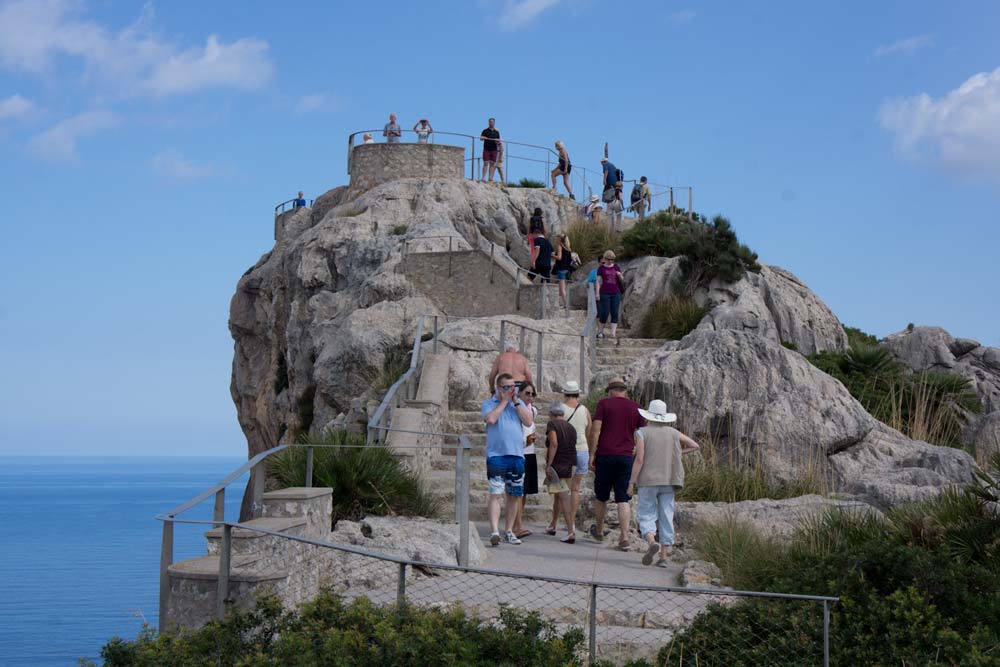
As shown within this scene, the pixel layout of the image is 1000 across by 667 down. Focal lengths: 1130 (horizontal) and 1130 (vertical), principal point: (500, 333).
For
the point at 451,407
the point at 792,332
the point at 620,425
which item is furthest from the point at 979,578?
the point at 792,332

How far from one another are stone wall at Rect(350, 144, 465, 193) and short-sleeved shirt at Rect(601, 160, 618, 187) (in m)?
4.63

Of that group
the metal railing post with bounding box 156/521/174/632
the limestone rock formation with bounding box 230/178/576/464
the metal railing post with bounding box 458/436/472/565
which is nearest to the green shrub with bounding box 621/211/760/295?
the limestone rock formation with bounding box 230/178/576/464

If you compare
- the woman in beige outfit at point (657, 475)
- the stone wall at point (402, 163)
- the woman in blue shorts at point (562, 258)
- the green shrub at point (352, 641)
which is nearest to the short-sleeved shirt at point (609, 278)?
the woman in blue shorts at point (562, 258)

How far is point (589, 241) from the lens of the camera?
95.1ft

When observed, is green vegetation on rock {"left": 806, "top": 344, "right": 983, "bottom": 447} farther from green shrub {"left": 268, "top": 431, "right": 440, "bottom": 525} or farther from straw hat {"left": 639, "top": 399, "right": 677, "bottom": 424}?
green shrub {"left": 268, "top": 431, "right": 440, "bottom": 525}

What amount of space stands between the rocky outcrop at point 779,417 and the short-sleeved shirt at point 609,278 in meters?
3.79

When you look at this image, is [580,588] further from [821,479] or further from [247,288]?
[247,288]

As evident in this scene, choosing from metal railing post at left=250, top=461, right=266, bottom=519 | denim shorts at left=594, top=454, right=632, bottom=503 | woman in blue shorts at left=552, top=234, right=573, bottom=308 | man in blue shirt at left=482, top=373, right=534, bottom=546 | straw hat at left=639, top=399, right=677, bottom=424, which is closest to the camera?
metal railing post at left=250, top=461, right=266, bottom=519

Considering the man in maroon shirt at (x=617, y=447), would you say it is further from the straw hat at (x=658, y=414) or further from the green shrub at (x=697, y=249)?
the green shrub at (x=697, y=249)

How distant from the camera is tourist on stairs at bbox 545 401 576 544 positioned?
12.0 meters

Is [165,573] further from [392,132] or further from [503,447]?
[392,132]

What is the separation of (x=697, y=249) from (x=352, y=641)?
20453 millimetres

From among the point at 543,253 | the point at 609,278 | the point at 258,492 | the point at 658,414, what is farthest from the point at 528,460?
the point at 543,253

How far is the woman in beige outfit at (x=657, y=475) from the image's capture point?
10.9 meters
